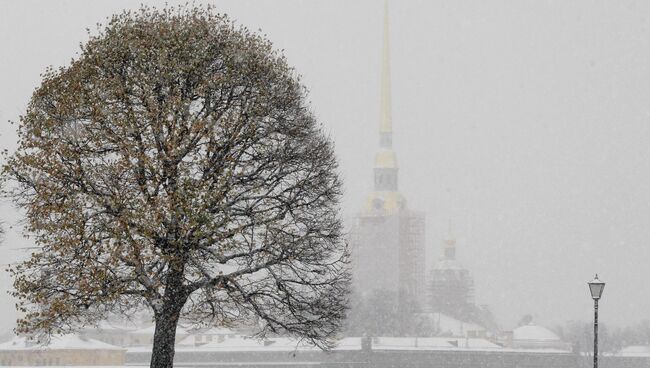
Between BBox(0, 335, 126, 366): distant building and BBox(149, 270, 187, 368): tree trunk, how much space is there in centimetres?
8198

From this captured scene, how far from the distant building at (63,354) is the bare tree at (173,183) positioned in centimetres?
8206

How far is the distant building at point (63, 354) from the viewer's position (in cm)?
10731

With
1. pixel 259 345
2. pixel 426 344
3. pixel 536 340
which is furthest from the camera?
pixel 536 340

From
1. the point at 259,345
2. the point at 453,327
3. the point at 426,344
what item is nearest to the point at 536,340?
the point at 426,344

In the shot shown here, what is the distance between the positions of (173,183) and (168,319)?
3170 millimetres

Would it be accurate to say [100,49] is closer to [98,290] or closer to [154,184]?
[154,184]

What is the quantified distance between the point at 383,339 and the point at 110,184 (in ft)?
400

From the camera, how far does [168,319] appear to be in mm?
26625

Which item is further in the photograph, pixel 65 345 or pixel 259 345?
pixel 259 345

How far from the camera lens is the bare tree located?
83.6 ft

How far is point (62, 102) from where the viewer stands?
26.2 m

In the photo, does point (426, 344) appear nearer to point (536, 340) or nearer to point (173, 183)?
point (536, 340)

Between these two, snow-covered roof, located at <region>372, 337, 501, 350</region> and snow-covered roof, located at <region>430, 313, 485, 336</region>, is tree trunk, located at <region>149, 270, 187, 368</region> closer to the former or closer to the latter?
snow-covered roof, located at <region>372, 337, 501, 350</region>

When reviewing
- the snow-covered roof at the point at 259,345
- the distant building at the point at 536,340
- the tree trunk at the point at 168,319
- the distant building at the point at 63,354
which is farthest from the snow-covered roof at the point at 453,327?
the tree trunk at the point at 168,319
